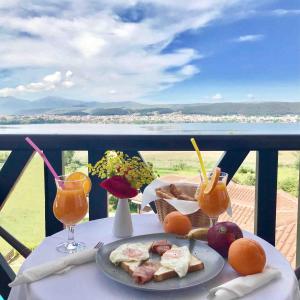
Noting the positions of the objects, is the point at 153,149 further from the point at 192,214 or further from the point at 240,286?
the point at 240,286

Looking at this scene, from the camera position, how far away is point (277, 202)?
4.97 ft

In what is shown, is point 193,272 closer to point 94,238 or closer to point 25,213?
point 94,238

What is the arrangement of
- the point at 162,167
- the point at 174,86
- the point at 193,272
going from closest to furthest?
the point at 193,272, the point at 162,167, the point at 174,86

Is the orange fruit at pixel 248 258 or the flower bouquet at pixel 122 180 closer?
the orange fruit at pixel 248 258

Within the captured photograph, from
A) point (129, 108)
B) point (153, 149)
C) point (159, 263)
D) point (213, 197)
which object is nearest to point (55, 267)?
point (159, 263)

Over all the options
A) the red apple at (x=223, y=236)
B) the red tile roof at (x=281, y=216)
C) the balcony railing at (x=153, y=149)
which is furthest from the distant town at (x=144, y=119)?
the red apple at (x=223, y=236)

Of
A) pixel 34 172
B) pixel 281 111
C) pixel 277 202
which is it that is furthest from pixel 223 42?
pixel 34 172

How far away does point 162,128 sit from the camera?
1541mm

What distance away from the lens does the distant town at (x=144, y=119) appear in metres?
1.65

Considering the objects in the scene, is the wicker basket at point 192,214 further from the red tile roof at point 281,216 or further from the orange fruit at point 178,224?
the red tile roof at point 281,216

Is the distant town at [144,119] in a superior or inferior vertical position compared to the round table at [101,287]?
superior

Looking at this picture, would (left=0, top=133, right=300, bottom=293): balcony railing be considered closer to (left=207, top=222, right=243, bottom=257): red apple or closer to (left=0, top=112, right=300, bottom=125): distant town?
(left=0, top=112, right=300, bottom=125): distant town

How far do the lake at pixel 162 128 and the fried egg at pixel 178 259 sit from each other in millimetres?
771

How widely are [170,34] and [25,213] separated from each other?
1797mm
